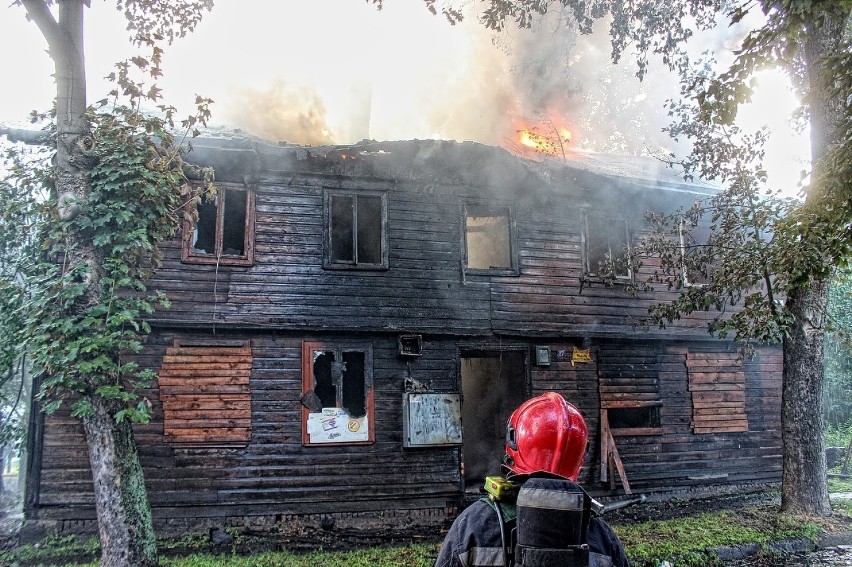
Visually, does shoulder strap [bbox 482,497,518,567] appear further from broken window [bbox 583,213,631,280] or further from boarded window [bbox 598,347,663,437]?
broken window [bbox 583,213,631,280]

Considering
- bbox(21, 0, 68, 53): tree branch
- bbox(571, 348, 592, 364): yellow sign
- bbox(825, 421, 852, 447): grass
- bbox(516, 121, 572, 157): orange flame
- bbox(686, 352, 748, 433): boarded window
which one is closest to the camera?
bbox(21, 0, 68, 53): tree branch

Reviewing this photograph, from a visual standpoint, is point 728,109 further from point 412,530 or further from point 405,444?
point 412,530

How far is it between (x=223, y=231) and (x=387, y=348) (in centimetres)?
385

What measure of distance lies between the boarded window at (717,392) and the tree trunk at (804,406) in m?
2.87

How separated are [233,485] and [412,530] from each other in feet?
10.7

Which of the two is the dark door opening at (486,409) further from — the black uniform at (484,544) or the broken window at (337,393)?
the black uniform at (484,544)

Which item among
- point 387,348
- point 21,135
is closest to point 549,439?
point 387,348

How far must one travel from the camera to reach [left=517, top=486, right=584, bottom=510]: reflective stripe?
7.27ft

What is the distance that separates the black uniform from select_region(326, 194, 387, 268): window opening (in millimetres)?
9024

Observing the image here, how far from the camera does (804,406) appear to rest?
9.95 metres

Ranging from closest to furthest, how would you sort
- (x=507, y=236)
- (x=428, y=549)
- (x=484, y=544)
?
(x=484, y=544) → (x=428, y=549) → (x=507, y=236)

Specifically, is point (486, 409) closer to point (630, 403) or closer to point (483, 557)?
point (630, 403)

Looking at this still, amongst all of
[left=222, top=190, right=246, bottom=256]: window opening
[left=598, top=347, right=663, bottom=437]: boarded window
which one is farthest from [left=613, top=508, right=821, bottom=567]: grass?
[left=222, top=190, right=246, bottom=256]: window opening

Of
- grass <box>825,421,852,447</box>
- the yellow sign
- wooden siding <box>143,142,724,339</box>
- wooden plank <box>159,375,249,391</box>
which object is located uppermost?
wooden siding <box>143,142,724,339</box>
